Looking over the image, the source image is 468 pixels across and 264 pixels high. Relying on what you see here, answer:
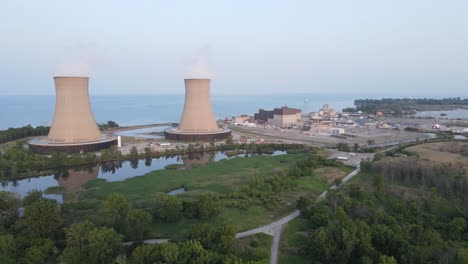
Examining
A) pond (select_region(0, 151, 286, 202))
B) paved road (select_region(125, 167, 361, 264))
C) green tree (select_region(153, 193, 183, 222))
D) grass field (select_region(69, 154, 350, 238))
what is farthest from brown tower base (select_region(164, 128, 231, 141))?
paved road (select_region(125, 167, 361, 264))

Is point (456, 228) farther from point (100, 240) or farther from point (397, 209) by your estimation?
point (100, 240)

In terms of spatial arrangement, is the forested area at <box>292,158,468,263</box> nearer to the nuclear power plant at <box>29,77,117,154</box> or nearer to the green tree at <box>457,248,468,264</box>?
the green tree at <box>457,248,468,264</box>

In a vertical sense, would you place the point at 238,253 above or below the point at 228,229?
below

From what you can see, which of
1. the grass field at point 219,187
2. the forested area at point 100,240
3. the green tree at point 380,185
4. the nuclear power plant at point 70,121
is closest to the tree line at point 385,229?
the green tree at point 380,185

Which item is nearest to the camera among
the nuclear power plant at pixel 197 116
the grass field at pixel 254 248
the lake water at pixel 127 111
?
the grass field at pixel 254 248

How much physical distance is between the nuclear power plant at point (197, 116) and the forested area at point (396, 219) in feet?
45.2

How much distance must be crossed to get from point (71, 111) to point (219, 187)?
11489mm

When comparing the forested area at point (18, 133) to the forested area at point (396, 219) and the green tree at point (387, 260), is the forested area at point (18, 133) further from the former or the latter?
the green tree at point (387, 260)

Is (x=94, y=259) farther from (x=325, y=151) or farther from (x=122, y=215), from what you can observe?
(x=325, y=151)

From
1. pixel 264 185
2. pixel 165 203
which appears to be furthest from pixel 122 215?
pixel 264 185

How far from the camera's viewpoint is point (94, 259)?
23.6 feet

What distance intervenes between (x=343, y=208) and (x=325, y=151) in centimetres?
1205

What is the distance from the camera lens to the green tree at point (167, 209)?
32.2 feet

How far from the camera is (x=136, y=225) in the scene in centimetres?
843
